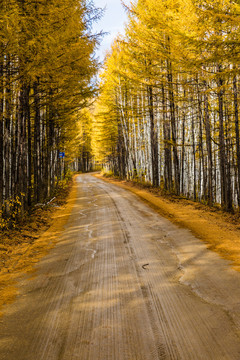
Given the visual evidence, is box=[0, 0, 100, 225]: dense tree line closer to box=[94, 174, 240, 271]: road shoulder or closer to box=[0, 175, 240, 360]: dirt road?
box=[0, 175, 240, 360]: dirt road

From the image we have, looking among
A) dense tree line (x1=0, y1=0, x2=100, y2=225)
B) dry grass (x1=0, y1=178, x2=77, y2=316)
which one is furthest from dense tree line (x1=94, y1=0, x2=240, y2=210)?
dry grass (x1=0, y1=178, x2=77, y2=316)

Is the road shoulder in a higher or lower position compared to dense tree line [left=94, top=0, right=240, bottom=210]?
lower

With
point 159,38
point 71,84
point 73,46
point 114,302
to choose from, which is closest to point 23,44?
point 73,46

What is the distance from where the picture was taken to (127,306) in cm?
338

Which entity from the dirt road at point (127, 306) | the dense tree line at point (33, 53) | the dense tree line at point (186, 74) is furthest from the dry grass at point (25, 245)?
the dense tree line at point (186, 74)

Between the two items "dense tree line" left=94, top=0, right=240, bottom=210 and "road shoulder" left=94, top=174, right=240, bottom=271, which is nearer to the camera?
"road shoulder" left=94, top=174, right=240, bottom=271

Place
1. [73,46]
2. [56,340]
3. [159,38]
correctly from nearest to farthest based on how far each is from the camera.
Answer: [56,340]
[73,46]
[159,38]

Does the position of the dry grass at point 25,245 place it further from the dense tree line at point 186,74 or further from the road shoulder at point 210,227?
the dense tree line at point 186,74

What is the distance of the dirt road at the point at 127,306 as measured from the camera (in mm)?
2588

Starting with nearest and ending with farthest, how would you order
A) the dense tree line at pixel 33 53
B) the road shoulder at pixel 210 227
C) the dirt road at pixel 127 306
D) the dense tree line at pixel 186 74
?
the dirt road at pixel 127 306, the road shoulder at pixel 210 227, the dense tree line at pixel 33 53, the dense tree line at pixel 186 74

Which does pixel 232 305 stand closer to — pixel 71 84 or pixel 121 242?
pixel 121 242

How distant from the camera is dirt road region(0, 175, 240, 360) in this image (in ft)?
8.49

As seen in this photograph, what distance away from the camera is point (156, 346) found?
2584 mm

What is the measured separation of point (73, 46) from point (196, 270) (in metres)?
8.35
